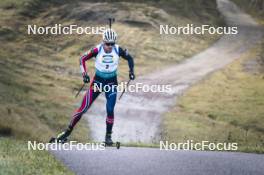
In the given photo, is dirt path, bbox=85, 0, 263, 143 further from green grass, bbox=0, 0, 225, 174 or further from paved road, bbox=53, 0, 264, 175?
green grass, bbox=0, 0, 225, 174

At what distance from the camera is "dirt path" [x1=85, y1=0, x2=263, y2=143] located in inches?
1432

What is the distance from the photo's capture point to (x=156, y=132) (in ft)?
120

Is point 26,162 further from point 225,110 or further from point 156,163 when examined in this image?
point 225,110

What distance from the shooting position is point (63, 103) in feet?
127

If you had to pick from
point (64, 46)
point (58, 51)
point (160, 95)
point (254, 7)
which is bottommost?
point (160, 95)

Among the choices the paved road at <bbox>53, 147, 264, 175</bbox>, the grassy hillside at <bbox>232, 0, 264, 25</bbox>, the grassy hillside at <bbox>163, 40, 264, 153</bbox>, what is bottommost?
the paved road at <bbox>53, 147, 264, 175</bbox>

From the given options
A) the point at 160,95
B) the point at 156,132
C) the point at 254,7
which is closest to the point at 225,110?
the point at 160,95

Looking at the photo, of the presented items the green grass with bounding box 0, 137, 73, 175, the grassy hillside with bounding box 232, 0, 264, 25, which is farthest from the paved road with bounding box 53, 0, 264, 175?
the grassy hillside with bounding box 232, 0, 264, 25

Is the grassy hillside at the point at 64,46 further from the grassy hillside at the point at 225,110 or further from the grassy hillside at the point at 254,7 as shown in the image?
the grassy hillside at the point at 254,7

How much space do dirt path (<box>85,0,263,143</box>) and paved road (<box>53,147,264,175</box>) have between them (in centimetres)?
1979

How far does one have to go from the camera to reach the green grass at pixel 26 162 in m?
10.2

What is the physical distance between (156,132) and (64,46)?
14474 mm

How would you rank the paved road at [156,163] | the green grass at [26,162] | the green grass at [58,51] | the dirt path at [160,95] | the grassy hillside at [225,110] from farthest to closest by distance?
the green grass at [58,51] → the dirt path at [160,95] → the grassy hillside at [225,110] → the paved road at [156,163] → the green grass at [26,162]

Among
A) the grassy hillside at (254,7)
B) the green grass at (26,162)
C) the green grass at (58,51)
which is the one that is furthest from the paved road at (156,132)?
the green grass at (58,51)
